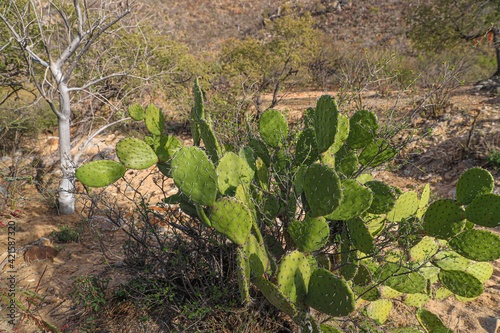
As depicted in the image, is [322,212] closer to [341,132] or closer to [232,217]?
[232,217]

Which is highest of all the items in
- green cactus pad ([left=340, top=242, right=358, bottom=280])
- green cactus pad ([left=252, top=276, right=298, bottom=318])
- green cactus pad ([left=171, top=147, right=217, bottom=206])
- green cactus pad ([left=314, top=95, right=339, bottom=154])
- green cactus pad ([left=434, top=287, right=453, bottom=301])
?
green cactus pad ([left=314, top=95, right=339, bottom=154])

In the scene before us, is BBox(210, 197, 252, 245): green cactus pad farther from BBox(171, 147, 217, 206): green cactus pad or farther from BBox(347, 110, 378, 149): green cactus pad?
BBox(347, 110, 378, 149): green cactus pad

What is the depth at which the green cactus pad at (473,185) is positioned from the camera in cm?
186

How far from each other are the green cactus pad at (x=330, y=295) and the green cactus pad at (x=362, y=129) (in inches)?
34.5

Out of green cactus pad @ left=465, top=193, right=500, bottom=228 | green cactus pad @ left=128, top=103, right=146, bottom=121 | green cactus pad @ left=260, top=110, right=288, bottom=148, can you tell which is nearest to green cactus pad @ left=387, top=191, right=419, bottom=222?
green cactus pad @ left=465, top=193, right=500, bottom=228

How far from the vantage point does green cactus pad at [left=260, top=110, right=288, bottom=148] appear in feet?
7.76

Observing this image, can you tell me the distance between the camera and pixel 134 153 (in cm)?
230

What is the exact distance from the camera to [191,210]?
2.30 m

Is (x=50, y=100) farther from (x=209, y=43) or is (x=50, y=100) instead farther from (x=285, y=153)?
(x=209, y=43)

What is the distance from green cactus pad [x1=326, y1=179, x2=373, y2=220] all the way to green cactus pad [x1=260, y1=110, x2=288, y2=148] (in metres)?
0.66

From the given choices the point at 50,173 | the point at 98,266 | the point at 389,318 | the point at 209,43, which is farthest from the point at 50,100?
the point at 209,43

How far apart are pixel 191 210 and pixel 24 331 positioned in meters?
1.39

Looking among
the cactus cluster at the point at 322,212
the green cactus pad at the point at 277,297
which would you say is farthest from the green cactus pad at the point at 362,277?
the green cactus pad at the point at 277,297

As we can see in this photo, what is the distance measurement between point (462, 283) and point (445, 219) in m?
0.47
